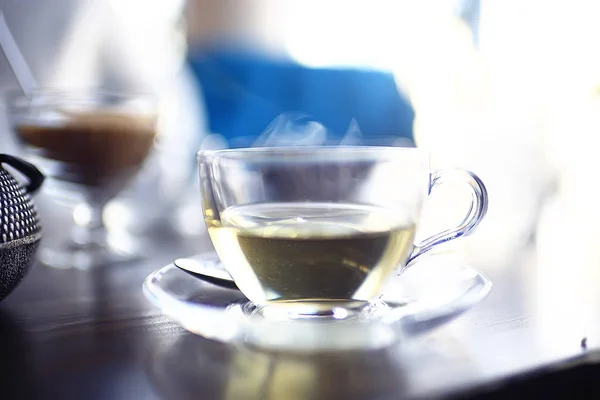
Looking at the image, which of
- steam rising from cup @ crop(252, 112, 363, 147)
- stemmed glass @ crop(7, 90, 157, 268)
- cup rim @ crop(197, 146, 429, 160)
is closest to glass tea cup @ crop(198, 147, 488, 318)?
cup rim @ crop(197, 146, 429, 160)

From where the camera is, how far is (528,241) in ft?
2.31

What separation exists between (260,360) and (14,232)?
0.18 meters

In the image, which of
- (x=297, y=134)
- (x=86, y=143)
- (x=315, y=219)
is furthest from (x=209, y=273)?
(x=297, y=134)

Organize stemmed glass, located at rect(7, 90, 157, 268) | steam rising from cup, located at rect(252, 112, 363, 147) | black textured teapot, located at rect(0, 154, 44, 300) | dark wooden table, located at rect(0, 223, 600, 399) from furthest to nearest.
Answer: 1. steam rising from cup, located at rect(252, 112, 363, 147)
2. stemmed glass, located at rect(7, 90, 157, 268)
3. black textured teapot, located at rect(0, 154, 44, 300)
4. dark wooden table, located at rect(0, 223, 600, 399)

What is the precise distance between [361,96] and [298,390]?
95cm

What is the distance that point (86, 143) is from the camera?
0.64m

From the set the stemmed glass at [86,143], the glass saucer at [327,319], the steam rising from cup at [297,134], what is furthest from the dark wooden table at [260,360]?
the steam rising from cup at [297,134]

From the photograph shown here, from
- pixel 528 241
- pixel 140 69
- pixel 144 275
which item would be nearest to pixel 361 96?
pixel 140 69

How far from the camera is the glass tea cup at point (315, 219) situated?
0.39 m

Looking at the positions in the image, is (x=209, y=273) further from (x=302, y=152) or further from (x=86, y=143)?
(x=86, y=143)

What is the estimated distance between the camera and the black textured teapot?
15.7 inches

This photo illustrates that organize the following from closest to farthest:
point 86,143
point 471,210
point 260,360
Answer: point 260,360
point 471,210
point 86,143

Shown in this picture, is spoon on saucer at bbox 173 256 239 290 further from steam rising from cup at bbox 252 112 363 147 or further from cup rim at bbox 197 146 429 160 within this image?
steam rising from cup at bbox 252 112 363 147

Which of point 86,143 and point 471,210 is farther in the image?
point 86,143
